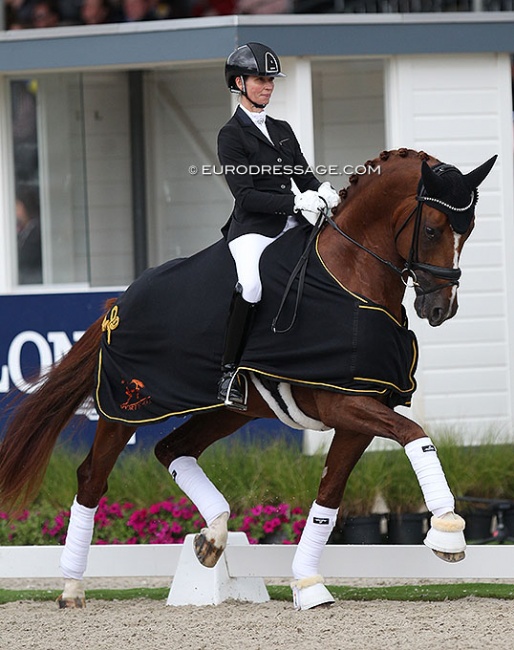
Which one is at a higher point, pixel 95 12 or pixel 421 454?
pixel 95 12

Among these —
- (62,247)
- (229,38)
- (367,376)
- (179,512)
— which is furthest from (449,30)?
(367,376)

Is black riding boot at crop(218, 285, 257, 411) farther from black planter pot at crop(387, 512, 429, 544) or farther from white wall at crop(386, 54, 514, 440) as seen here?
white wall at crop(386, 54, 514, 440)

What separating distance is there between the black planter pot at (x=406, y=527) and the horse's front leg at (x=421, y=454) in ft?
7.08

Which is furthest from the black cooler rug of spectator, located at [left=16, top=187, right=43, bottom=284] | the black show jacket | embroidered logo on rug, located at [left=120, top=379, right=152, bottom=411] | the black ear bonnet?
spectator, located at [left=16, top=187, right=43, bottom=284]

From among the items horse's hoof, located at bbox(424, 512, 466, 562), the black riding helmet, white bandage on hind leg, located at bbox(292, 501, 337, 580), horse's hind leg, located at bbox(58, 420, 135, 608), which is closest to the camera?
horse's hoof, located at bbox(424, 512, 466, 562)

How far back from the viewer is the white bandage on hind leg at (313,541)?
5574 mm

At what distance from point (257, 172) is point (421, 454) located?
1451 millimetres

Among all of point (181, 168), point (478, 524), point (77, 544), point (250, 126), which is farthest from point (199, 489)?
point (181, 168)

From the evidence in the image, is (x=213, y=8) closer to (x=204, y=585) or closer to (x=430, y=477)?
(x=204, y=585)

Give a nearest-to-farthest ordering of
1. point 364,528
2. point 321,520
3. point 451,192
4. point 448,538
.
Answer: point 448,538 → point 451,192 → point 321,520 → point 364,528

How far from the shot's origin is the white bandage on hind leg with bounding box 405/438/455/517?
475cm

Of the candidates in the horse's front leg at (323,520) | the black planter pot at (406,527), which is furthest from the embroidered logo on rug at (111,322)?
the black planter pot at (406,527)

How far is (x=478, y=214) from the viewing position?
8820mm

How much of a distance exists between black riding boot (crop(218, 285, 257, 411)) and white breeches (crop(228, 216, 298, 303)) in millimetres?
39
